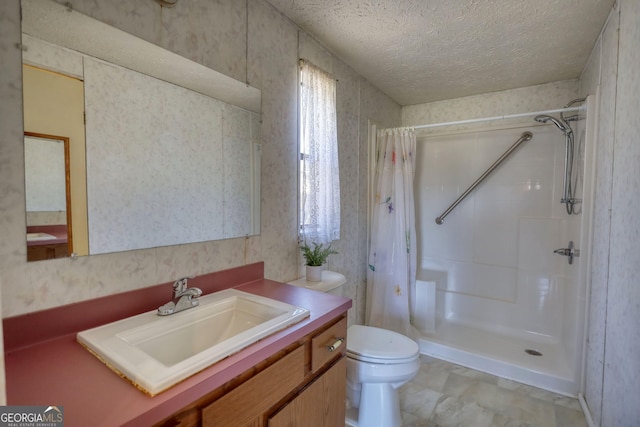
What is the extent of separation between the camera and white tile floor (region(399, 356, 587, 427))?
1.71 m

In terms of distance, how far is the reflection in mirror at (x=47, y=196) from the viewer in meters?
0.84

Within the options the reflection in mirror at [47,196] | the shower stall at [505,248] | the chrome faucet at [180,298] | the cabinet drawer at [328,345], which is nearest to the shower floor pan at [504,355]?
the shower stall at [505,248]

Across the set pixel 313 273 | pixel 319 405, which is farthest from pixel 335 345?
pixel 313 273

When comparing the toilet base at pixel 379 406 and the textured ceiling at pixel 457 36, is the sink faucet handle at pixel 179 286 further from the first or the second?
the textured ceiling at pixel 457 36

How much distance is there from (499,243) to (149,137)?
9.33 feet

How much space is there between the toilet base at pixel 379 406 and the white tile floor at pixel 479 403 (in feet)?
0.53

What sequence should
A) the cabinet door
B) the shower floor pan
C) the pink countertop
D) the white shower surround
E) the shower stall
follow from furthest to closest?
the white shower surround < the shower stall < the shower floor pan < the cabinet door < the pink countertop

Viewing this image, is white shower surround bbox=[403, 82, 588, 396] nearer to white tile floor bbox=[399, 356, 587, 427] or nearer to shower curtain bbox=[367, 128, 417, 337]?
white tile floor bbox=[399, 356, 587, 427]

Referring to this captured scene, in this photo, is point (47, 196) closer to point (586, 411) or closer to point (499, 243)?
point (586, 411)

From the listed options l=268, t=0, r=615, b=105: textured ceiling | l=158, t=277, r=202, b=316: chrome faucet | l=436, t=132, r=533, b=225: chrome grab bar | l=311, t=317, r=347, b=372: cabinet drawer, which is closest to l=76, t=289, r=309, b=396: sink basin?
l=158, t=277, r=202, b=316: chrome faucet

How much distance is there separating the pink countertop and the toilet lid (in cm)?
57

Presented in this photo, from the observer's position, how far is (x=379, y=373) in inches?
60.6

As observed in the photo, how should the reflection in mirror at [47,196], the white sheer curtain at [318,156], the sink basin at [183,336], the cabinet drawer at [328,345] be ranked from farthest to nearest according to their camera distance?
the white sheer curtain at [318,156], the cabinet drawer at [328,345], the reflection in mirror at [47,196], the sink basin at [183,336]

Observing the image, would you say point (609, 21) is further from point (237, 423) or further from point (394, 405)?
point (237, 423)
